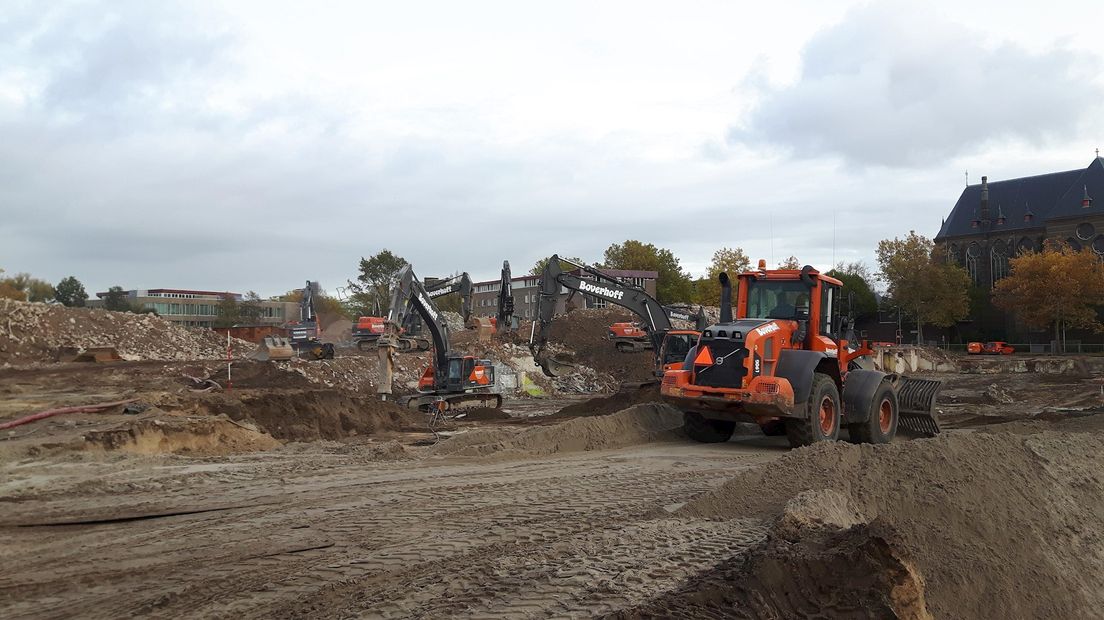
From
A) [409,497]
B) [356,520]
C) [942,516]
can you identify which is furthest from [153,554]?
[942,516]

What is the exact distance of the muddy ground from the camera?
4657mm

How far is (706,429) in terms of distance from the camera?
12.1 m

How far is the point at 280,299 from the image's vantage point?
102 metres

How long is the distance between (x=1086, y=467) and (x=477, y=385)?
47.2 ft

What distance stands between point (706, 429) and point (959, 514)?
19.4 ft

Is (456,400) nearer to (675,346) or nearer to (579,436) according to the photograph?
(675,346)

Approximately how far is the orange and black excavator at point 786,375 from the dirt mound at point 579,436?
0.87 m

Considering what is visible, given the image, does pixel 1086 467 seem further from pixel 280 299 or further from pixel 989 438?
pixel 280 299

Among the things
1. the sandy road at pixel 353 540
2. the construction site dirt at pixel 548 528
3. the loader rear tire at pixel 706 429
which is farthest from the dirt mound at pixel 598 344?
the sandy road at pixel 353 540

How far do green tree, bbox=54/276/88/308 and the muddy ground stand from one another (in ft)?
242

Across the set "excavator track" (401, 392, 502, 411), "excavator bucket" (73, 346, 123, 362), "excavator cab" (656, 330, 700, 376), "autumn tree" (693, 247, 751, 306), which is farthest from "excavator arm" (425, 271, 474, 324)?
"autumn tree" (693, 247, 751, 306)

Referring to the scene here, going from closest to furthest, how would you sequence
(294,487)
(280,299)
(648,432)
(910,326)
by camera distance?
(294,487)
(648,432)
(910,326)
(280,299)

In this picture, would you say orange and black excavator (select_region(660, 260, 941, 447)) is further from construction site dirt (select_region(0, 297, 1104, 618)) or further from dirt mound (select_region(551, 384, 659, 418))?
dirt mound (select_region(551, 384, 659, 418))

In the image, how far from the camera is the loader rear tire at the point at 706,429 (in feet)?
39.5
